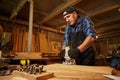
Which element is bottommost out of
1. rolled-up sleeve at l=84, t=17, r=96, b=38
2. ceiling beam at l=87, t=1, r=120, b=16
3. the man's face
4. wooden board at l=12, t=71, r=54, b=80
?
wooden board at l=12, t=71, r=54, b=80

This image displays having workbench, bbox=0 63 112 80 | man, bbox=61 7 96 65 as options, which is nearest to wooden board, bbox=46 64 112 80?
workbench, bbox=0 63 112 80

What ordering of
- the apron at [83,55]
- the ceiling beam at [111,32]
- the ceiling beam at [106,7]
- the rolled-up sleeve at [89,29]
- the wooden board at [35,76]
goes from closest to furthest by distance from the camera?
the wooden board at [35,76]
the rolled-up sleeve at [89,29]
the apron at [83,55]
the ceiling beam at [106,7]
the ceiling beam at [111,32]

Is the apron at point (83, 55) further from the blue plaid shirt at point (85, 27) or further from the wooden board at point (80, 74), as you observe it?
the wooden board at point (80, 74)

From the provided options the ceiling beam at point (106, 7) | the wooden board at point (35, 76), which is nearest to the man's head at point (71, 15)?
the wooden board at point (35, 76)

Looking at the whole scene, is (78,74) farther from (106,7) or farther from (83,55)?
(106,7)

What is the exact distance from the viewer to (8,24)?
471 centimetres

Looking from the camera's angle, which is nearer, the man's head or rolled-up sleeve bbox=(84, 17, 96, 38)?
rolled-up sleeve bbox=(84, 17, 96, 38)

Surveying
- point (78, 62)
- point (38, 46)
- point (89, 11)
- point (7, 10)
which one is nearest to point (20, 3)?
point (7, 10)

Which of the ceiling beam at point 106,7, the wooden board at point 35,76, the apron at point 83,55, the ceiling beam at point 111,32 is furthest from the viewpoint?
the ceiling beam at point 111,32

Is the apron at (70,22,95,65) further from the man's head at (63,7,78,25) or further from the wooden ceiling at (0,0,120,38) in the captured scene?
the wooden ceiling at (0,0,120,38)

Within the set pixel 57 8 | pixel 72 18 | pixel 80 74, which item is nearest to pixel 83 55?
pixel 72 18

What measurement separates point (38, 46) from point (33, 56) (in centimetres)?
188

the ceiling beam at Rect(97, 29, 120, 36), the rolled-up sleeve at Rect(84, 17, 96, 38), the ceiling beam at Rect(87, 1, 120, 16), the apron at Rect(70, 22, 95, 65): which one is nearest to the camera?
the rolled-up sleeve at Rect(84, 17, 96, 38)

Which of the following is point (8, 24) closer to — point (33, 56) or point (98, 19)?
point (33, 56)
